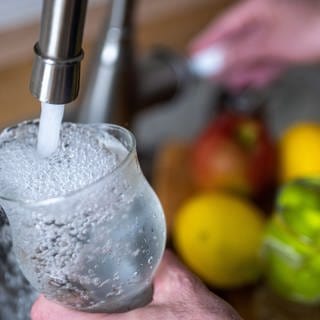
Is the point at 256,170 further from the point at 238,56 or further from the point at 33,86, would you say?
the point at 33,86

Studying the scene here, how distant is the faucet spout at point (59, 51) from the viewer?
29 centimetres

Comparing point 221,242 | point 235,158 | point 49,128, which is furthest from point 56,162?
point 235,158

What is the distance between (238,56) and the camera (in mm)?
702

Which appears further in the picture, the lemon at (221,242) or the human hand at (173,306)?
the lemon at (221,242)

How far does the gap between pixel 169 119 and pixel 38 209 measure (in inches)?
22.4

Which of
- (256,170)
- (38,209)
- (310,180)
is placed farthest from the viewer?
(256,170)

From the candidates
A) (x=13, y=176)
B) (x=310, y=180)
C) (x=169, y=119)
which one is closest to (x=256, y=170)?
(x=310, y=180)

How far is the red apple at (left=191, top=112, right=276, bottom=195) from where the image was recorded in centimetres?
64

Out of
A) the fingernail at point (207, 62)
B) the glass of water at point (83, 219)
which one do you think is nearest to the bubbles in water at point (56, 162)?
the glass of water at point (83, 219)

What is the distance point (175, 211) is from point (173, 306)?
0.28 meters

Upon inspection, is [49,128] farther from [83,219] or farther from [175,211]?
[175,211]

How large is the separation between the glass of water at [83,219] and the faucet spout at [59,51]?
0.03 meters

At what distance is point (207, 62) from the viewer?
69 centimetres

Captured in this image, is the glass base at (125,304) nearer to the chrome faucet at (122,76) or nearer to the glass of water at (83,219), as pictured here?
the glass of water at (83,219)
